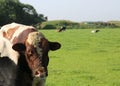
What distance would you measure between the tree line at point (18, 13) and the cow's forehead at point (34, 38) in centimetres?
5927

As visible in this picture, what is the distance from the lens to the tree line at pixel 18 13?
70.7m

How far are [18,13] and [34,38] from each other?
68.9 meters

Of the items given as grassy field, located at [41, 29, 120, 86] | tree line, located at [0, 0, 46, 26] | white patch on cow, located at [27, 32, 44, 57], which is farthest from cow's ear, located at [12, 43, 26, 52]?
tree line, located at [0, 0, 46, 26]

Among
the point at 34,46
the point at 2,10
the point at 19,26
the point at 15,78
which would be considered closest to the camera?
the point at 15,78

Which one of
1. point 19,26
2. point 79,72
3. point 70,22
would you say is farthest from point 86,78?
point 70,22

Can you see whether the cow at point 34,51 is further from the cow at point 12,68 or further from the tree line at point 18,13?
the tree line at point 18,13

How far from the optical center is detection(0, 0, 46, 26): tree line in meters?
70.7

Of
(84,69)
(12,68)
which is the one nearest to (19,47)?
(12,68)

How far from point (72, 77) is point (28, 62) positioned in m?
6.89

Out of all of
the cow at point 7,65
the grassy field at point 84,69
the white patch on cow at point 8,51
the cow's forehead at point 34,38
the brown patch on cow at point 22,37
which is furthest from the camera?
the grassy field at point 84,69

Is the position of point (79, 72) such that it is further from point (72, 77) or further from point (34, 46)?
point (34, 46)

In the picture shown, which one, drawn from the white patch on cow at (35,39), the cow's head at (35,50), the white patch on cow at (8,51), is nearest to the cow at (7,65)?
the white patch on cow at (8,51)

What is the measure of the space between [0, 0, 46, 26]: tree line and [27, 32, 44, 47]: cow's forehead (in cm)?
5927

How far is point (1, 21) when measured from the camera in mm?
64562
